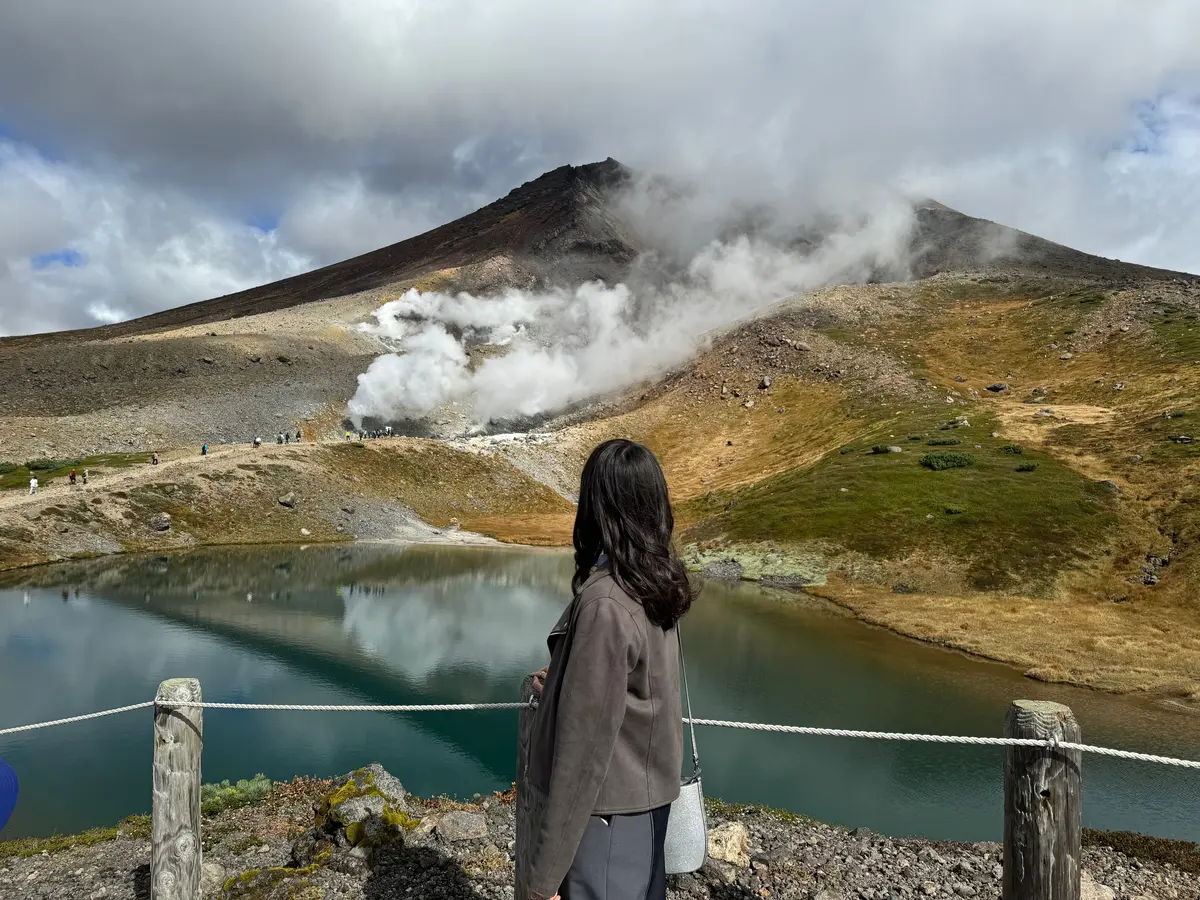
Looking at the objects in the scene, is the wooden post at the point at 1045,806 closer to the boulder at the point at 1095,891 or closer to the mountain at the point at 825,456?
the boulder at the point at 1095,891

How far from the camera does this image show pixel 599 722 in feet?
11.4

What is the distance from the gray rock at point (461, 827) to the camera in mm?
10242

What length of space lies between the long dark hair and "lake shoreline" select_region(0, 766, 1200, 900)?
682 cm

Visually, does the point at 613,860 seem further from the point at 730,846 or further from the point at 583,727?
the point at 730,846

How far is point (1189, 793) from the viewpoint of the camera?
59.2ft

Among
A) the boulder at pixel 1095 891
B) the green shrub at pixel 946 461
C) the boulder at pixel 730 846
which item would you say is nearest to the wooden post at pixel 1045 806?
the boulder at pixel 730 846

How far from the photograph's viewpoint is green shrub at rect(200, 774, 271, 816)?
43.9ft

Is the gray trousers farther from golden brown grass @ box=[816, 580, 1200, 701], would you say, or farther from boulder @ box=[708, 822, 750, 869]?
golden brown grass @ box=[816, 580, 1200, 701]

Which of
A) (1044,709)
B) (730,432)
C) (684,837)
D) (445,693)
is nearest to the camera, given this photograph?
(684,837)

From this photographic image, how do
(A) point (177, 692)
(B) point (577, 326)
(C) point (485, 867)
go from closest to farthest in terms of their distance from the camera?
(A) point (177, 692)
(C) point (485, 867)
(B) point (577, 326)

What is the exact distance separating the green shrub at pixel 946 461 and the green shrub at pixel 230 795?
57624mm

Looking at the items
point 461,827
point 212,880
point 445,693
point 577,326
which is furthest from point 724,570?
point 577,326

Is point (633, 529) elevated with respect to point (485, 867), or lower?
elevated

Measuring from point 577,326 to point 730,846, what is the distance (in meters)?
154
